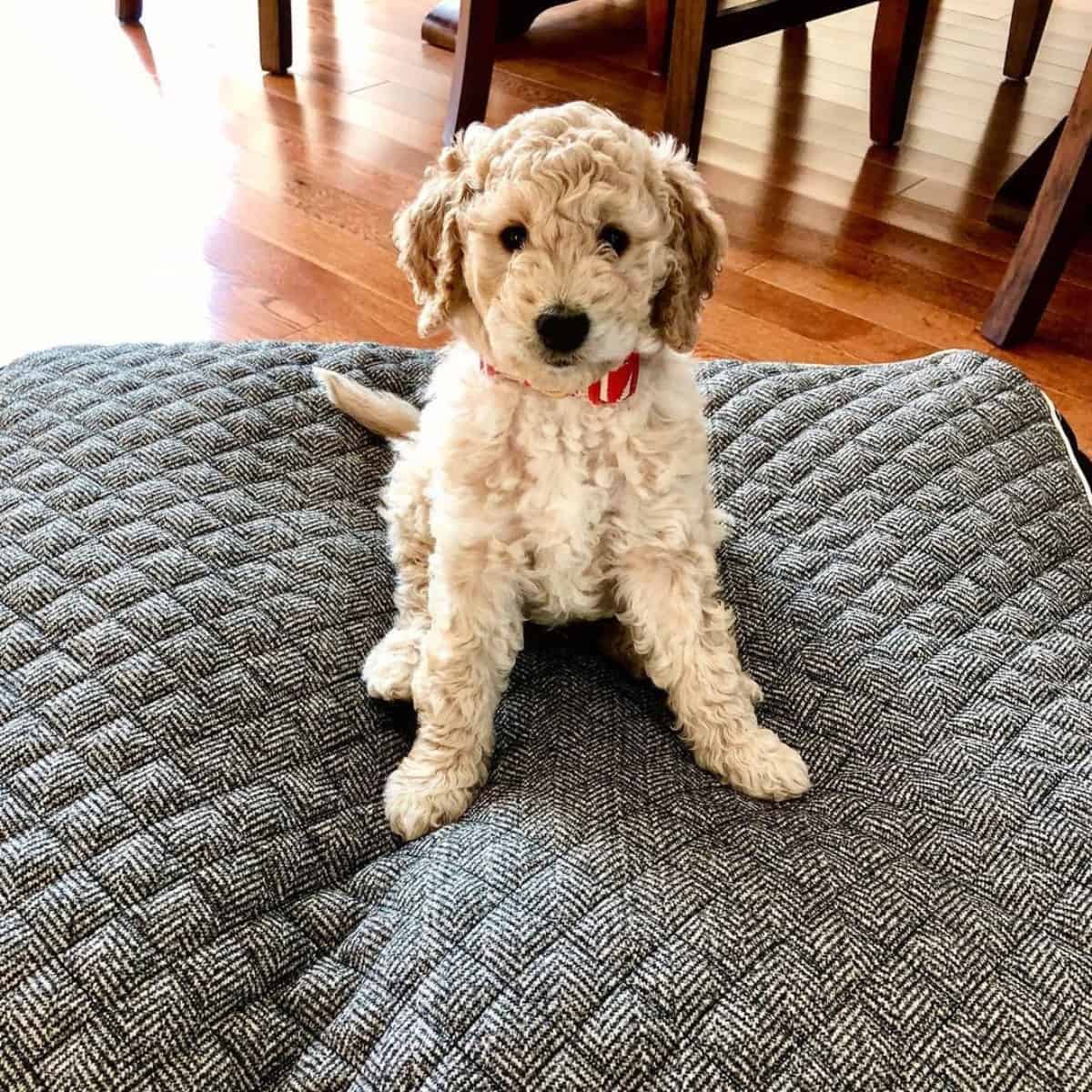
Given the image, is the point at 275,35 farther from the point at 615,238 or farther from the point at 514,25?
the point at 615,238

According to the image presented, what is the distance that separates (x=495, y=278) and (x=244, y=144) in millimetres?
2222

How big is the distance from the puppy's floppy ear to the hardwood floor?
1118 millimetres

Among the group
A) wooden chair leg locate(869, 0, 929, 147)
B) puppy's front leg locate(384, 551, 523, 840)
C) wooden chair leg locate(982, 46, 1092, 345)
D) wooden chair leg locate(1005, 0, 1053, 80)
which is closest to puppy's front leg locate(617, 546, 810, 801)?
puppy's front leg locate(384, 551, 523, 840)

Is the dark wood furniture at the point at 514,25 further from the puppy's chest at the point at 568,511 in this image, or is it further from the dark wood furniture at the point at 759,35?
the puppy's chest at the point at 568,511

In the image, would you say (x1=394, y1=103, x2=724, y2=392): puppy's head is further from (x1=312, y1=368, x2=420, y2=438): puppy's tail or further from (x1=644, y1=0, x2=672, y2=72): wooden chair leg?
(x1=644, y1=0, x2=672, y2=72): wooden chair leg

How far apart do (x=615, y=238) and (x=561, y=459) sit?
0.71 ft

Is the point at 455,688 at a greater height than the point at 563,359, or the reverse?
the point at 563,359

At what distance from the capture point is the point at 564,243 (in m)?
1.00

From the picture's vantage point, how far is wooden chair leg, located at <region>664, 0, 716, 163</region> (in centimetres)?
256

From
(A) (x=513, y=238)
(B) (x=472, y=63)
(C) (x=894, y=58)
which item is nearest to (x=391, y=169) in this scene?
(B) (x=472, y=63)

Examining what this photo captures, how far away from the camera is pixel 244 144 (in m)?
2.98

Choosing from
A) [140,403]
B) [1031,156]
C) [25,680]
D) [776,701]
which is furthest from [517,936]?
[1031,156]

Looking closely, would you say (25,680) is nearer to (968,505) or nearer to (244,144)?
(968,505)

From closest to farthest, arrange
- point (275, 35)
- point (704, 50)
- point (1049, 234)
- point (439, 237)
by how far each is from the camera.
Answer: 1. point (439, 237)
2. point (1049, 234)
3. point (704, 50)
4. point (275, 35)
